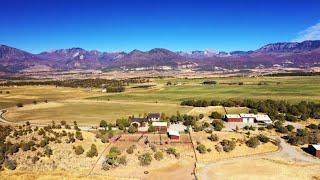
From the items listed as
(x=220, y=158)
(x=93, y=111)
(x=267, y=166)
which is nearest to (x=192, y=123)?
(x=220, y=158)

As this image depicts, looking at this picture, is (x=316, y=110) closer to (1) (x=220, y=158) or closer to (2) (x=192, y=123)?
(2) (x=192, y=123)

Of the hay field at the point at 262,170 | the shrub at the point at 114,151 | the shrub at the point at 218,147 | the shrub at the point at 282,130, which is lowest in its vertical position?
the hay field at the point at 262,170

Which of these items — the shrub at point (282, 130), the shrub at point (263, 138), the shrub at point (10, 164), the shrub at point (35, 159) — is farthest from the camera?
the shrub at point (282, 130)

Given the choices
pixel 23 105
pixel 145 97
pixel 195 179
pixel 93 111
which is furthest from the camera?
pixel 145 97

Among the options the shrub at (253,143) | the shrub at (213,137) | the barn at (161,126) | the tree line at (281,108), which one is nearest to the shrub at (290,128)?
the tree line at (281,108)

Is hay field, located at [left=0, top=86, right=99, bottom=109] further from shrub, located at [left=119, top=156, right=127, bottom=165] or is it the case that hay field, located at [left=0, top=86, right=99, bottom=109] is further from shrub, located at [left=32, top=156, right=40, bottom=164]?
shrub, located at [left=119, top=156, right=127, bottom=165]

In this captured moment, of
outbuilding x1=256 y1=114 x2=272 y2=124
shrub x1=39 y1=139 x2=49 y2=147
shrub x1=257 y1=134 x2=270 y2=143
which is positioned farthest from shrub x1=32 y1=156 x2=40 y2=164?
outbuilding x1=256 y1=114 x2=272 y2=124

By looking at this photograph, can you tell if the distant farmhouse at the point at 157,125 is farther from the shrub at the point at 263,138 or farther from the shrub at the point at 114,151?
the shrub at the point at 263,138

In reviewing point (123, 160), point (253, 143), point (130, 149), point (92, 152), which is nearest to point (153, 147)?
point (130, 149)
